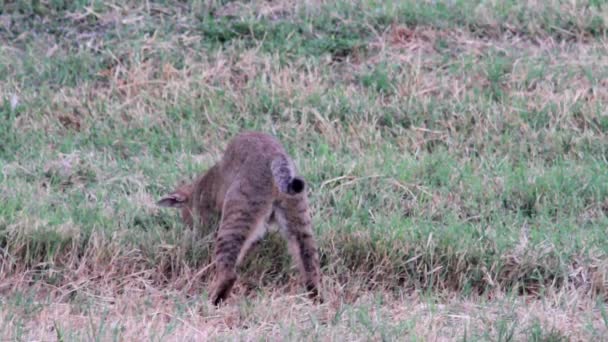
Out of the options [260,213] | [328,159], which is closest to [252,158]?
[260,213]

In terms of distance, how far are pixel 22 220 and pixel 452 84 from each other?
4451 mm

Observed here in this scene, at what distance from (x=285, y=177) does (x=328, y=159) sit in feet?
6.67

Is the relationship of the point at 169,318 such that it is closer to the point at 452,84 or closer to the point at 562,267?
the point at 562,267

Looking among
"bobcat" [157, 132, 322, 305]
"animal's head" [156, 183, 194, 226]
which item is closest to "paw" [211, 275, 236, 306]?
"bobcat" [157, 132, 322, 305]

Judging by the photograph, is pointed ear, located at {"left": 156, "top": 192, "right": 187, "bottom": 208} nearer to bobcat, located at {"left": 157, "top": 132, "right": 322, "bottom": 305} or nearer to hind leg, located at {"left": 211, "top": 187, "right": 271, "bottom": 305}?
bobcat, located at {"left": 157, "top": 132, "right": 322, "bottom": 305}

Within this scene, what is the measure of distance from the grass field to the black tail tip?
638 millimetres

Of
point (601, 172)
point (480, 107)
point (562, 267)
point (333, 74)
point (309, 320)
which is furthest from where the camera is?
point (333, 74)

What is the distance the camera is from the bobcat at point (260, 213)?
693 centimetres

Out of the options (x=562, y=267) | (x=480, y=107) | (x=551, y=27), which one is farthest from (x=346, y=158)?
(x=551, y=27)

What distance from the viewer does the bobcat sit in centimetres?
693

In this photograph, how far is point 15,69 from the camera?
10.8 m

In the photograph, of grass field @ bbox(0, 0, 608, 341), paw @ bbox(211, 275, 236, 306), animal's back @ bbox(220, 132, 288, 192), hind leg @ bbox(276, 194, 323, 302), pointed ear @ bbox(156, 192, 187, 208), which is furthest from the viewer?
pointed ear @ bbox(156, 192, 187, 208)

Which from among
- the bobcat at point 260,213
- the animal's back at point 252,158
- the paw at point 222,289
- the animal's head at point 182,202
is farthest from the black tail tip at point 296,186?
the animal's head at point 182,202

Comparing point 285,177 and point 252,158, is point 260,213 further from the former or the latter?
point 252,158
